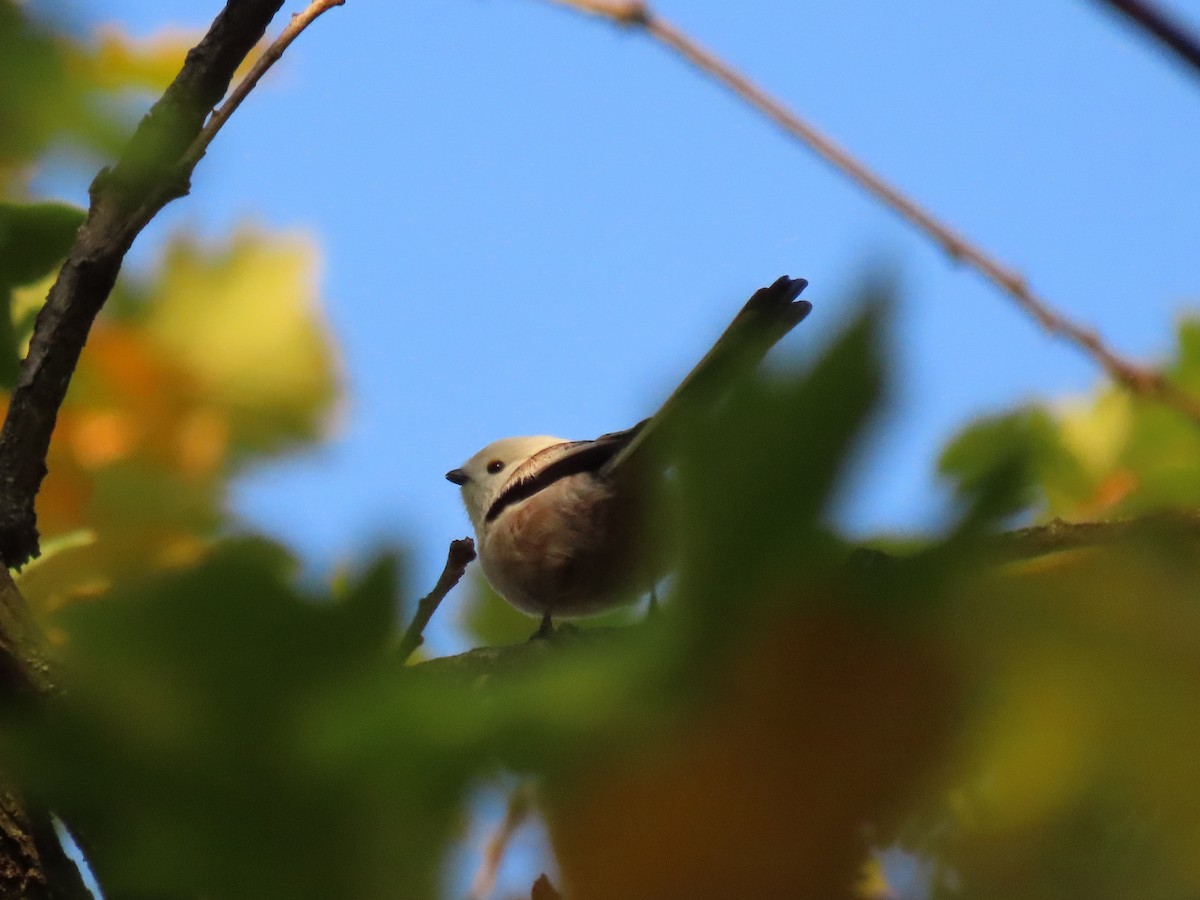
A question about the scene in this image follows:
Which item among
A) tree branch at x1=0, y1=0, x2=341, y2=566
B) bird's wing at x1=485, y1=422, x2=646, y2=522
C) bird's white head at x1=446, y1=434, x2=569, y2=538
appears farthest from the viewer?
bird's white head at x1=446, y1=434, x2=569, y2=538

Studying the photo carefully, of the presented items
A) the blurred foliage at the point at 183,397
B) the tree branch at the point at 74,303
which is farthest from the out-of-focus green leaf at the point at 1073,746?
the tree branch at the point at 74,303

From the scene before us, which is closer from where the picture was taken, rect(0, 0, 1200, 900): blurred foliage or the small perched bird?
rect(0, 0, 1200, 900): blurred foliage

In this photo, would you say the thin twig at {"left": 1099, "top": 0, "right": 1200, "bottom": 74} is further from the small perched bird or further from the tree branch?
the small perched bird

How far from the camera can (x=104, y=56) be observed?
64cm

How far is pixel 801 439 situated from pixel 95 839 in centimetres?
22

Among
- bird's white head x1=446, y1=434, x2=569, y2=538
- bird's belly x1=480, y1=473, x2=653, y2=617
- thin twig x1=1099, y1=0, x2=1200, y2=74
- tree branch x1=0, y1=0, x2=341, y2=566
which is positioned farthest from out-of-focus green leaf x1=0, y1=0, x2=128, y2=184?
bird's white head x1=446, y1=434, x2=569, y2=538

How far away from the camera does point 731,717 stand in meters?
0.27

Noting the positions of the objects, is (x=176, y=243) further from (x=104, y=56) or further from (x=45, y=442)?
(x=104, y=56)

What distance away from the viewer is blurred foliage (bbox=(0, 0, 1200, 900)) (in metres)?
0.26

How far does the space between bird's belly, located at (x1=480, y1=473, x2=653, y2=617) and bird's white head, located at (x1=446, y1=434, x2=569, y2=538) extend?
0.96 metres

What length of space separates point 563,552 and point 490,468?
4.01 feet

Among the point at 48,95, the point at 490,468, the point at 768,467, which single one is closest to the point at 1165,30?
the point at 768,467

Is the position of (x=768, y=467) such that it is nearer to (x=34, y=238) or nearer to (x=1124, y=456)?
(x=1124, y=456)

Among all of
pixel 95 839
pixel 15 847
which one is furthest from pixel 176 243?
pixel 95 839
